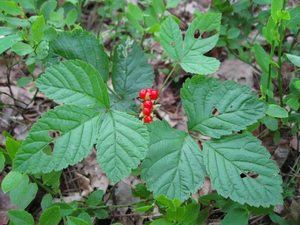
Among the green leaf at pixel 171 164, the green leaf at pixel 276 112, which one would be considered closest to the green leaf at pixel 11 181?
the green leaf at pixel 171 164

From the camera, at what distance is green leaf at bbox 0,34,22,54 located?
1848 millimetres

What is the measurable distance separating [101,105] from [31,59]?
0.61 meters

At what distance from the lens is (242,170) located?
1.66m

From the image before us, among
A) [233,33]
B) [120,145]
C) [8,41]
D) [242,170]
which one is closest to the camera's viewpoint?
[120,145]

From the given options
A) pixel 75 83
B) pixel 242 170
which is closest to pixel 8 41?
pixel 75 83

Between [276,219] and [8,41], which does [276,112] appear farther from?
[8,41]

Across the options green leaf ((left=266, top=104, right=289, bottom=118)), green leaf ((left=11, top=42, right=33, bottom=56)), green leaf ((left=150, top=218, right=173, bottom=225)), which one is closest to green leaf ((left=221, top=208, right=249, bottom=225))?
green leaf ((left=150, top=218, right=173, bottom=225))

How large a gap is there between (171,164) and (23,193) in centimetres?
64

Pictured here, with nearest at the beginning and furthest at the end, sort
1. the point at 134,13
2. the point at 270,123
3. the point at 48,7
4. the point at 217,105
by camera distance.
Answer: the point at 217,105 → the point at 270,123 → the point at 48,7 → the point at 134,13

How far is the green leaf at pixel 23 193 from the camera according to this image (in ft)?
5.78

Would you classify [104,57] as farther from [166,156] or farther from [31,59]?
[166,156]

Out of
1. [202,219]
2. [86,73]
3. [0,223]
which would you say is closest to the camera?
[86,73]

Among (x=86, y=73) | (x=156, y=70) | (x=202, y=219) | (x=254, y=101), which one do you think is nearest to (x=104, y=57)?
(x=86, y=73)

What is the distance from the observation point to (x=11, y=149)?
67.9 inches
